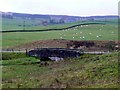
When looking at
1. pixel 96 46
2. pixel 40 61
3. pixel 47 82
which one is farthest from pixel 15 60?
pixel 96 46

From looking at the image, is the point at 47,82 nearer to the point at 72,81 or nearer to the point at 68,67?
the point at 72,81

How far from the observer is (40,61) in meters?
52.8

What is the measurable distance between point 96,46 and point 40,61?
21.7 metres

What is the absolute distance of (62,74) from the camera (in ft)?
134

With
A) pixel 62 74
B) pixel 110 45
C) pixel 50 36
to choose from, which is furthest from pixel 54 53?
pixel 50 36

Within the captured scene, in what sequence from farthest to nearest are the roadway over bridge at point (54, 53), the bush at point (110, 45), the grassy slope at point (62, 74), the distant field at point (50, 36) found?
the distant field at point (50, 36) → the bush at point (110, 45) → the roadway over bridge at point (54, 53) → the grassy slope at point (62, 74)

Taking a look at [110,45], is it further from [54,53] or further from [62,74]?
[62,74]

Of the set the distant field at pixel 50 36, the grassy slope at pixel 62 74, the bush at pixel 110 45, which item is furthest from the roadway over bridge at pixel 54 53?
the distant field at pixel 50 36

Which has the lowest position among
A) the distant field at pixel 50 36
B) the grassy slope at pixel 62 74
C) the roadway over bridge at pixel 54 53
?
the grassy slope at pixel 62 74

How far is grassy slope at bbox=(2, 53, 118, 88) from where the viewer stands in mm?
34656

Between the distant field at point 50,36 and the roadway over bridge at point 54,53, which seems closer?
the roadway over bridge at point 54,53

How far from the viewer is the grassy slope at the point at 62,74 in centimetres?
3466

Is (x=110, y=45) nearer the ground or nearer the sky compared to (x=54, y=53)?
nearer the sky

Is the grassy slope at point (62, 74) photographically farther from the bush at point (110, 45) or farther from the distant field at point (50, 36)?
the distant field at point (50, 36)
